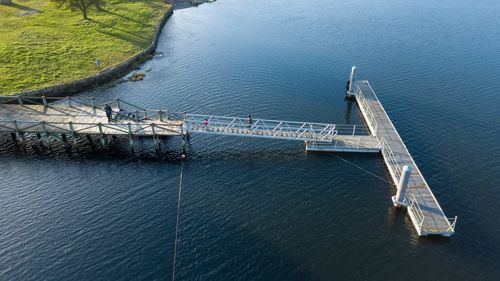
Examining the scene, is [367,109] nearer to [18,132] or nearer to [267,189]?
[267,189]

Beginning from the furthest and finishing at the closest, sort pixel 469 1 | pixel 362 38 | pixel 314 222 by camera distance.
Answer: pixel 469 1 → pixel 362 38 → pixel 314 222

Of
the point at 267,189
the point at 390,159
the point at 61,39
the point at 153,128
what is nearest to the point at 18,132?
the point at 153,128

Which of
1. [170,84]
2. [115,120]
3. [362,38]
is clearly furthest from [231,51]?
[115,120]

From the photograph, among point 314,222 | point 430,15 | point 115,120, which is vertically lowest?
point 314,222

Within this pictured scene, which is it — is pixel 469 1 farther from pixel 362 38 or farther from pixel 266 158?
pixel 266 158

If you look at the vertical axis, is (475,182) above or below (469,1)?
below

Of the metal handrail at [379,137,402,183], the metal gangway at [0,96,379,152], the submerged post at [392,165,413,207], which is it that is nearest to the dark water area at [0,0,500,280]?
the submerged post at [392,165,413,207]

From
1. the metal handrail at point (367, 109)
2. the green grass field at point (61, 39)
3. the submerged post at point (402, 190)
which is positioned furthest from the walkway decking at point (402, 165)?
the green grass field at point (61, 39)

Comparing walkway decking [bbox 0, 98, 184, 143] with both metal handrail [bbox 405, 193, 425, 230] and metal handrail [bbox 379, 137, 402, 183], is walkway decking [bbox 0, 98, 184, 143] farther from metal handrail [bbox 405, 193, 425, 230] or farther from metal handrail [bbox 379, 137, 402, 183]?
metal handrail [bbox 405, 193, 425, 230]
